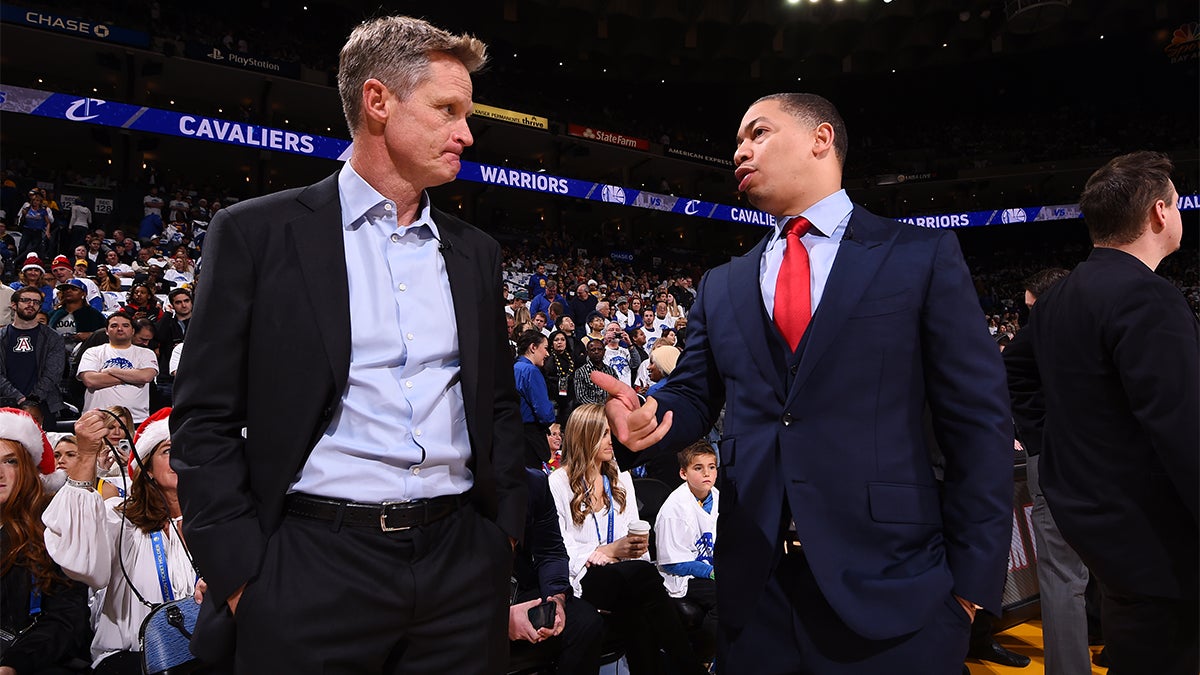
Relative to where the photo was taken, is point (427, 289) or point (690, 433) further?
point (690, 433)

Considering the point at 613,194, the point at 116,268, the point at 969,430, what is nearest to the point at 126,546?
the point at 969,430

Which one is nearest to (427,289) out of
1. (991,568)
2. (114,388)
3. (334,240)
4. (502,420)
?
(334,240)

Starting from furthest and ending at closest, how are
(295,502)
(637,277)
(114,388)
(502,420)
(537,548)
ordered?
1. (637,277)
2. (114,388)
3. (537,548)
4. (502,420)
5. (295,502)

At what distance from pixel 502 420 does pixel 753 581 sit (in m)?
0.64

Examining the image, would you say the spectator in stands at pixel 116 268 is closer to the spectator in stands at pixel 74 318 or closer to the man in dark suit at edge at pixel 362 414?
the spectator in stands at pixel 74 318

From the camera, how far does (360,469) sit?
5.01 ft

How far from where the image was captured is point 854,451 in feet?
5.35

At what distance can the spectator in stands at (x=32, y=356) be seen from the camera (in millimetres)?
5891

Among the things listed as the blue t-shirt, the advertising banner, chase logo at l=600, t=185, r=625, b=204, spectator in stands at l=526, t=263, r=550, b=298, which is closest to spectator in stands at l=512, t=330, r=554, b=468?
the blue t-shirt

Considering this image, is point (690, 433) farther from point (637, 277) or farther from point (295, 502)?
point (637, 277)

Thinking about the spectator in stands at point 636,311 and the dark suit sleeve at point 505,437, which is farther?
the spectator in stands at point 636,311

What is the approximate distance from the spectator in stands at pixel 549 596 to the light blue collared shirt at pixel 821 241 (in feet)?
3.13

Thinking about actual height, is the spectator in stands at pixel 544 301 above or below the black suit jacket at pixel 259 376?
above

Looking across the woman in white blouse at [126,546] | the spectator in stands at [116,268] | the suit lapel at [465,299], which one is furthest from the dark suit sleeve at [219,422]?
the spectator in stands at [116,268]
